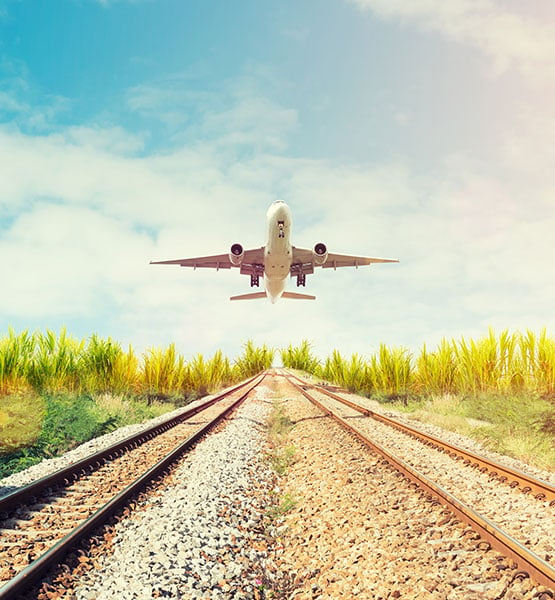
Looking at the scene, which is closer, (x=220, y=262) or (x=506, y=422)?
(x=506, y=422)

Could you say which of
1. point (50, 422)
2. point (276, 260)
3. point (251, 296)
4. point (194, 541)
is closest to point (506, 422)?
point (194, 541)

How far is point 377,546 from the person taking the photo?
482 cm

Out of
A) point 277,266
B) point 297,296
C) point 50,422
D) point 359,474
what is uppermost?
point 277,266

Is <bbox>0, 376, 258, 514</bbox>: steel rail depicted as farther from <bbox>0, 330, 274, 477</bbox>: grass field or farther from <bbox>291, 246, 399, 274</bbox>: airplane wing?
<bbox>291, 246, 399, 274</bbox>: airplane wing

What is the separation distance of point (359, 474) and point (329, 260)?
2245 cm

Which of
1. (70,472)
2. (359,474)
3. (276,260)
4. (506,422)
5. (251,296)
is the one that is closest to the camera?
(70,472)

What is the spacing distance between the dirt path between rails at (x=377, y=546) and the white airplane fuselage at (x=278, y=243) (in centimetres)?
1377

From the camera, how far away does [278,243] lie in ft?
68.5

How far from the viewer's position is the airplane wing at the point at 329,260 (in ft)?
85.5

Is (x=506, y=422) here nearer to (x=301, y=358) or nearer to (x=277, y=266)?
(x=277, y=266)

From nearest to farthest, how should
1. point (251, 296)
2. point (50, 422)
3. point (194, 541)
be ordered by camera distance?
point (194, 541) → point (50, 422) → point (251, 296)

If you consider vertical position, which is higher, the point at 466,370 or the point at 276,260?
the point at 276,260

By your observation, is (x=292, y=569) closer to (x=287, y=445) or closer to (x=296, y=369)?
(x=287, y=445)

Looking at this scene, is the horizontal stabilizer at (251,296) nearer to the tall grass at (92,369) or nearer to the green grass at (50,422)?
the tall grass at (92,369)
